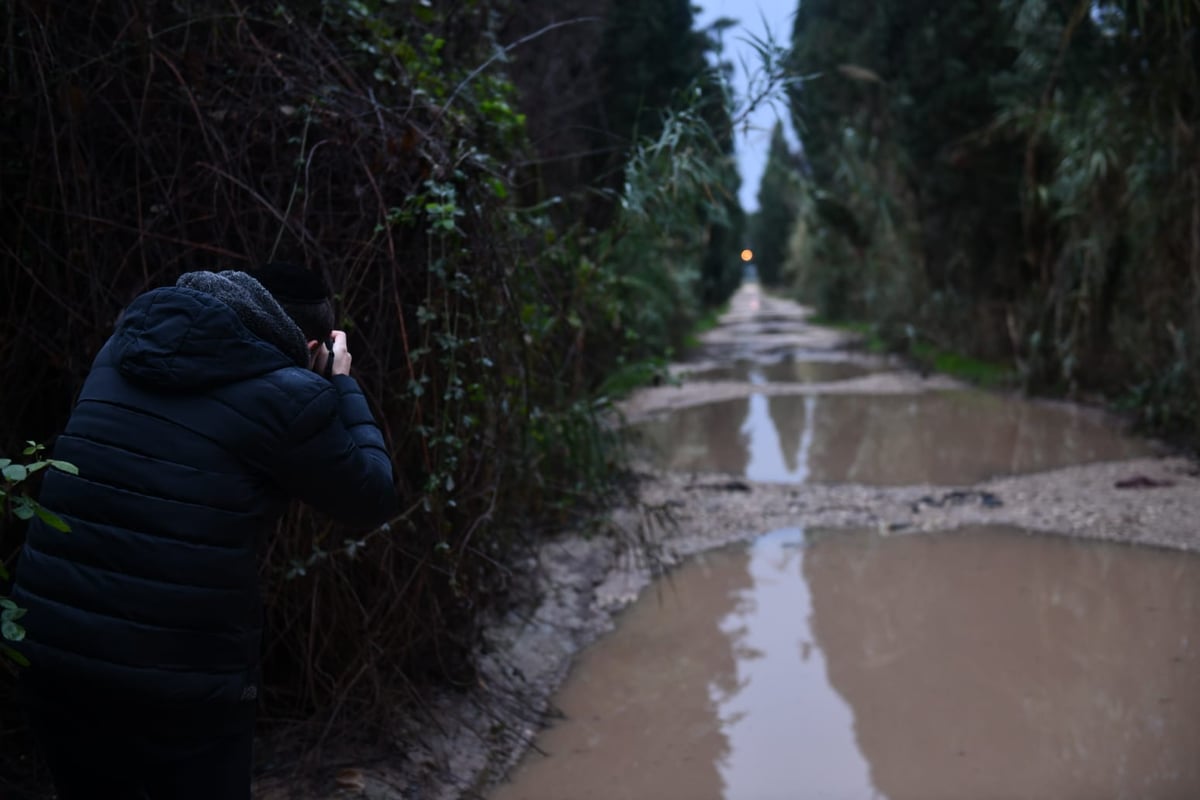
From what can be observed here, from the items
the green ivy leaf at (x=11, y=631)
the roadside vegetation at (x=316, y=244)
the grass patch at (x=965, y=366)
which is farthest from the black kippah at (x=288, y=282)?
the grass patch at (x=965, y=366)

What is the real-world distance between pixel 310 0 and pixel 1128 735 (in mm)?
3931

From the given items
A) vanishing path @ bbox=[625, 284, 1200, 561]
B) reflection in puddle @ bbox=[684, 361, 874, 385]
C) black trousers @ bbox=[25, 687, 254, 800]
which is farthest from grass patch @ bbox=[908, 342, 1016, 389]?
black trousers @ bbox=[25, 687, 254, 800]

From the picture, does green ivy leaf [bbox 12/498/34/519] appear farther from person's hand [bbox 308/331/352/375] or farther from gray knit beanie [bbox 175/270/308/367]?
person's hand [bbox 308/331/352/375]

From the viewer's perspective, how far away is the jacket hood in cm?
176

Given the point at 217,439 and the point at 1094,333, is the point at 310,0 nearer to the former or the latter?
the point at 217,439

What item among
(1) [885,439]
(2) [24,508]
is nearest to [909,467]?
(1) [885,439]

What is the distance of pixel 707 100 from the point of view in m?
4.37

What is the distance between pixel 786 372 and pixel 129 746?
16065 mm

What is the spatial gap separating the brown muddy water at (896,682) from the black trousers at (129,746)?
5.82 feet

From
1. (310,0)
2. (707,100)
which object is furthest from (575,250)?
(310,0)

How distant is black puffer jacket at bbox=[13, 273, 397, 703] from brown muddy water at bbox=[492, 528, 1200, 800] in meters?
1.93

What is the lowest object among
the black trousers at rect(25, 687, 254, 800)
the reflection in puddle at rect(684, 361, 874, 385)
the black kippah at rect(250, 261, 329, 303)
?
the reflection in puddle at rect(684, 361, 874, 385)

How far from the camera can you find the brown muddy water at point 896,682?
3.51 meters

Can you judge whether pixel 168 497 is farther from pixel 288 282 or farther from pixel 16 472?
pixel 288 282
